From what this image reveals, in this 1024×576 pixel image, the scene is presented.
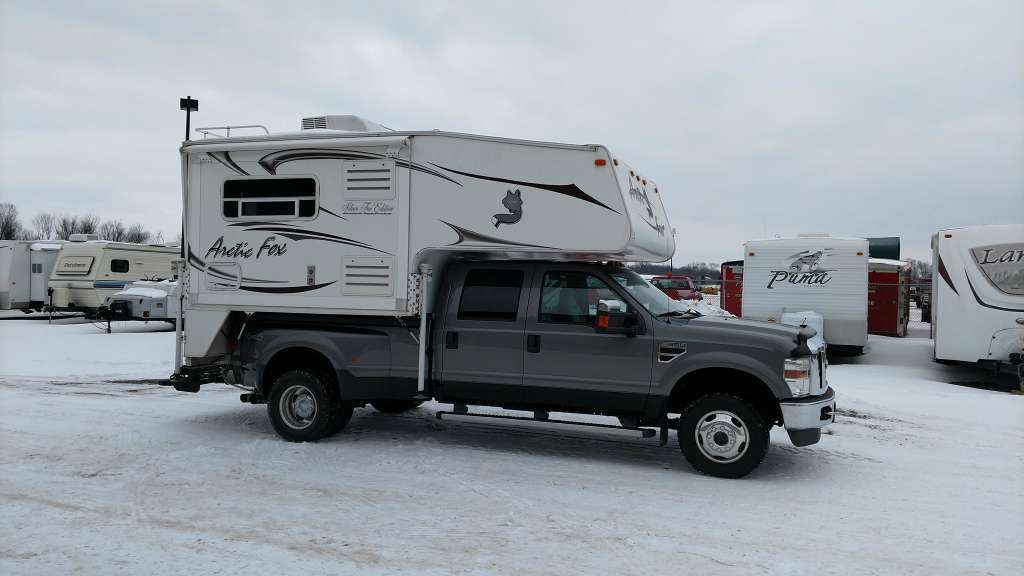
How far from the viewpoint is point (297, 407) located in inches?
291

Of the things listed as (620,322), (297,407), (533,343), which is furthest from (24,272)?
(620,322)

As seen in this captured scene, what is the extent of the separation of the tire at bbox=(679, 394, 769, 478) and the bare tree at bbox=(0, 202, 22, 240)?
77.9 meters

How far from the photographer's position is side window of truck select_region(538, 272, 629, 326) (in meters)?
6.62

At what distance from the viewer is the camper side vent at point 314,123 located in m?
7.61

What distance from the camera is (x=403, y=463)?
255 inches

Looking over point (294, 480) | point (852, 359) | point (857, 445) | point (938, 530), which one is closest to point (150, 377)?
point (294, 480)

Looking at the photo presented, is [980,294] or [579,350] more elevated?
[980,294]

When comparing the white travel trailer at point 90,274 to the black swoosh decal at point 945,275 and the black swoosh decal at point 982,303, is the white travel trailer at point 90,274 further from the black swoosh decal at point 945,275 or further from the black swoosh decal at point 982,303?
the black swoosh decal at point 982,303

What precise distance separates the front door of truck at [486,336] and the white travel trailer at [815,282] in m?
9.73

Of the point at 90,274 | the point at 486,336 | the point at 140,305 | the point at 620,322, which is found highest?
the point at 90,274

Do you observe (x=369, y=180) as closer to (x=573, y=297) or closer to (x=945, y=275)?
(x=573, y=297)

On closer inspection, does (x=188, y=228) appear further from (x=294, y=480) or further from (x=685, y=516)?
(x=685, y=516)

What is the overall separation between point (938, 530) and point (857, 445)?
2517 mm

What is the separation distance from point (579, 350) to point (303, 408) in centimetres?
297
